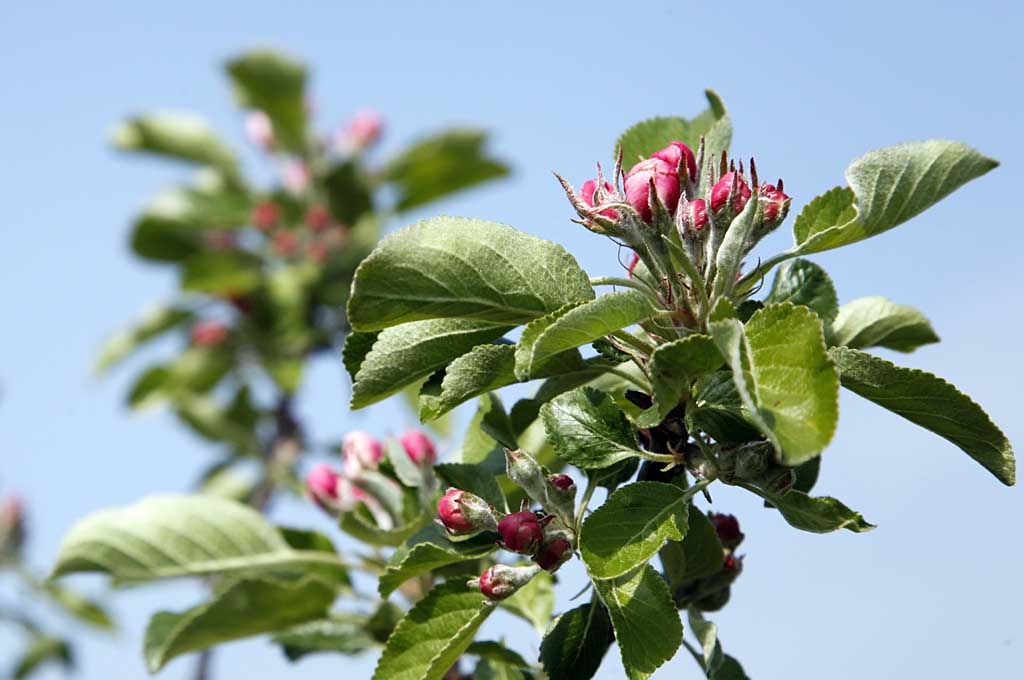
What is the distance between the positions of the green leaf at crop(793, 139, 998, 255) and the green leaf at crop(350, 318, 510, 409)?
1.26ft

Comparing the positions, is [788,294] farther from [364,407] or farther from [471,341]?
[364,407]

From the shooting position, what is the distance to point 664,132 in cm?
156

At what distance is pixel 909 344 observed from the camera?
63.5 inches

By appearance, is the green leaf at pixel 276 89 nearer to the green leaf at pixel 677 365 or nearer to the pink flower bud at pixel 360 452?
the pink flower bud at pixel 360 452

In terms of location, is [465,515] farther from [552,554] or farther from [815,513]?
[815,513]

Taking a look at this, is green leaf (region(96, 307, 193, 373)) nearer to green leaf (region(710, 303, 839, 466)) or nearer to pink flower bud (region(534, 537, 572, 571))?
pink flower bud (region(534, 537, 572, 571))

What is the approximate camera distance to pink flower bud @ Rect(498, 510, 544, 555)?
129 cm

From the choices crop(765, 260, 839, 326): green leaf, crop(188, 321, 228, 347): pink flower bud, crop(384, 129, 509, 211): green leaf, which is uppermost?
crop(384, 129, 509, 211): green leaf

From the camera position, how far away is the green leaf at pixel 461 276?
1185mm

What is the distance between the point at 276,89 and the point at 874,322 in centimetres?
420

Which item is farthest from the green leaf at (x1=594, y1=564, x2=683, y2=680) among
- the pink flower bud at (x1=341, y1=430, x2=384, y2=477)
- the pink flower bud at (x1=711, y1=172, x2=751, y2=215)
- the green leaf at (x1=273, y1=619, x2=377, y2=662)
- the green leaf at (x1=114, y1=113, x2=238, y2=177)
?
the green leaf at (x1=114, y1=113, x2=238, y2=177)

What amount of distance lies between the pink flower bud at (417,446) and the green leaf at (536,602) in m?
0.25

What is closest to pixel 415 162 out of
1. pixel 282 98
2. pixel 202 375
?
pixel 282 98

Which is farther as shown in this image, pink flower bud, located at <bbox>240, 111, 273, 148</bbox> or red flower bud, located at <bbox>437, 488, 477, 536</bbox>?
pink flower bud, located at <bbox>240, 111, 273, 148</bbox>
